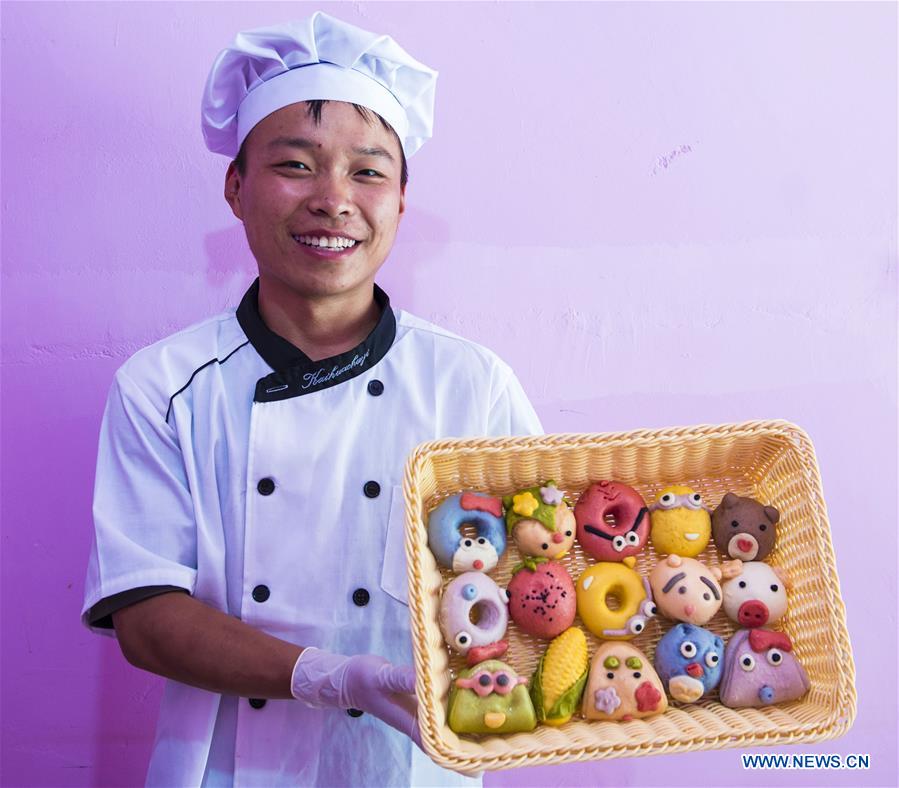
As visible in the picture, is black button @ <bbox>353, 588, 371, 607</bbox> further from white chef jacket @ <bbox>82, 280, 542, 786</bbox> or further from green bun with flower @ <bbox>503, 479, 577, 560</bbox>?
green bun with flower @ <bbox>503, 479, 577, 560</bbox>

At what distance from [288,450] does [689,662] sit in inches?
22.0

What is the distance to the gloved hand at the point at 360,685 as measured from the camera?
3.42 feet

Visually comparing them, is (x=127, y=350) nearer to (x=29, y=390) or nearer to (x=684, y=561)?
(x=29, y=390)

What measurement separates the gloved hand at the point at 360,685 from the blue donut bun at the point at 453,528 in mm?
142

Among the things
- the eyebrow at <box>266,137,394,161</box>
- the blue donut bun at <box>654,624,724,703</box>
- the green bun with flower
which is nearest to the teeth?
the eyebrow at <box>266,137,394,161</box>

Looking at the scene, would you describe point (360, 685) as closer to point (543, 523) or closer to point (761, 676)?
point (543, 523)

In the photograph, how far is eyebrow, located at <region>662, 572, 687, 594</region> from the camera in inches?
44.6

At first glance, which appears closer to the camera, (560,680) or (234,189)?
(560,680)

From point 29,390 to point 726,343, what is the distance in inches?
47.7

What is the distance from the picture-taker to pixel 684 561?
1.15 metres

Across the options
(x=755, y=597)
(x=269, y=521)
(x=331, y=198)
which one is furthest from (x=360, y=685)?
(x=331, y=198)

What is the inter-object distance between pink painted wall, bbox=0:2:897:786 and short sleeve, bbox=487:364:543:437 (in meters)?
0.31

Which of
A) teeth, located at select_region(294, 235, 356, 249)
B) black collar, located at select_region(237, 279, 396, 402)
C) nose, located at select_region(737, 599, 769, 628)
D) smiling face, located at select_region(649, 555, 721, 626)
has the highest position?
teeth, located at select_region(294, 235, 356, 249)

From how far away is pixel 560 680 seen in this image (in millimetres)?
1068
